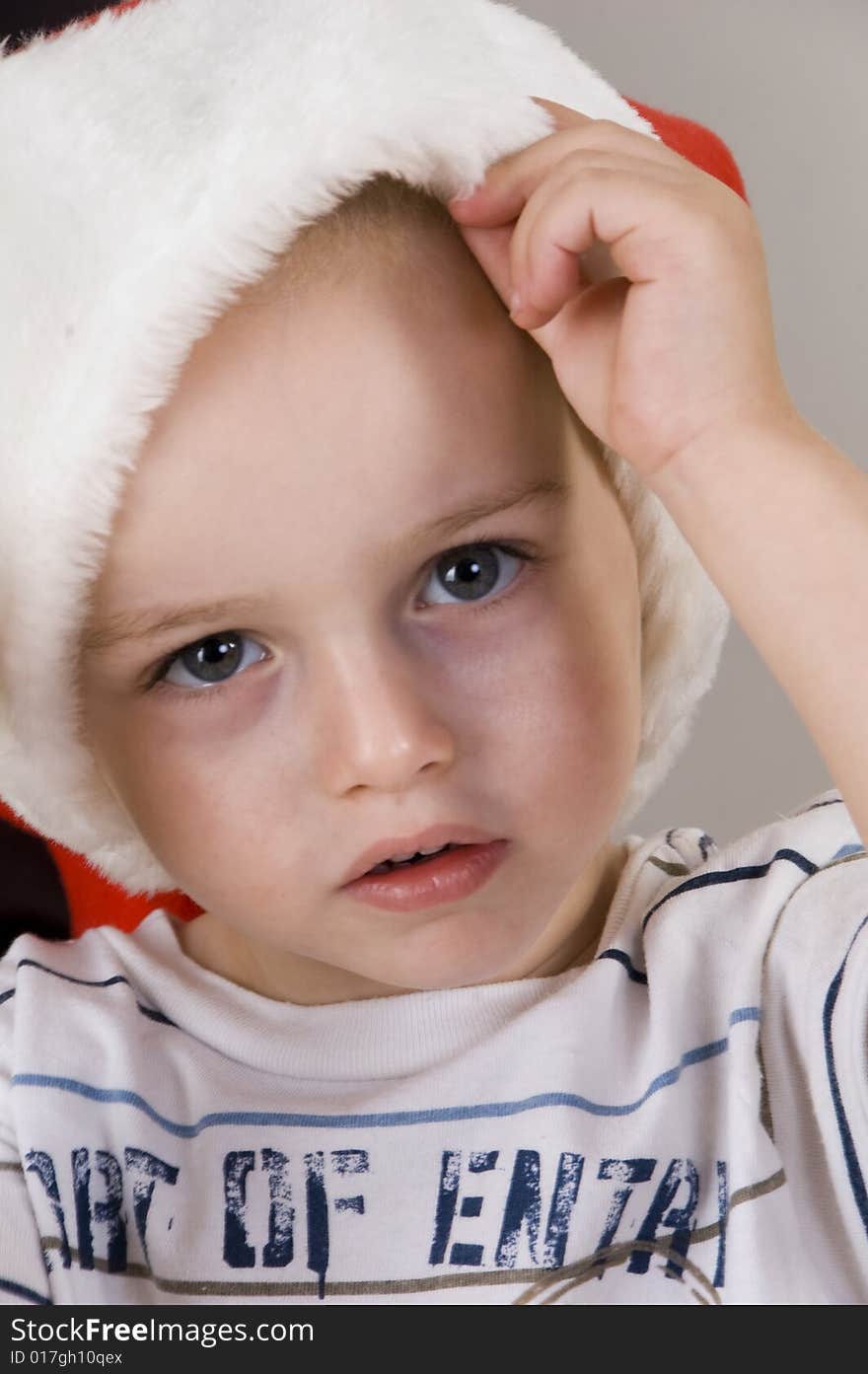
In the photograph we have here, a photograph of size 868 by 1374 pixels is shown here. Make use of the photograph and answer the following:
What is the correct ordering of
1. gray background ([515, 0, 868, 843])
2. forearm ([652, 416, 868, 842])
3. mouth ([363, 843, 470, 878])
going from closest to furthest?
forearm ([652, 416, 868, 842]) < mouth ([363, 843, 470, 878]) < gray background ([515, 0, 868, 843])

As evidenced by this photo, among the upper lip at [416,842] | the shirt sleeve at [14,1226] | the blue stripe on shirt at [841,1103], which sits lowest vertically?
the shirt sleeve at [14,1226]

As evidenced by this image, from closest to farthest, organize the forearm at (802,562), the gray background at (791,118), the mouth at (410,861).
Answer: the forearm at (802,562)
the mouth at (410,861)
the gray background at (791,118)

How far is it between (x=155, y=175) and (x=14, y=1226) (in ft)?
1.44

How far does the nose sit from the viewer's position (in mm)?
562

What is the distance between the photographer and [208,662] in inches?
23.8

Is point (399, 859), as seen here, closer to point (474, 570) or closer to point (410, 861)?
point (410, 861)

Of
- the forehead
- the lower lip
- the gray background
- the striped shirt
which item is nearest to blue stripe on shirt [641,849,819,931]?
the striped shirt

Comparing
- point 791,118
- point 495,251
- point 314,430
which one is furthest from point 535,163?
point 791,118

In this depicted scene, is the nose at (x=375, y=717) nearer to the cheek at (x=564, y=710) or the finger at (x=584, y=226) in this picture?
the cheek at (x=564, y=710)

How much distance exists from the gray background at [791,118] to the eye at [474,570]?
570 mm

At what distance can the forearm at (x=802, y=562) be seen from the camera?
515mm

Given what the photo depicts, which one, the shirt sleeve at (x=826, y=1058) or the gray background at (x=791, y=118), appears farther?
the gray background at (x=791, y=118)

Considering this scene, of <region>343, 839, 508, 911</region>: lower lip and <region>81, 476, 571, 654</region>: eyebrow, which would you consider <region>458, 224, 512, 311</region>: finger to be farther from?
<region>343, 839, 508, 911</region>: lower lip

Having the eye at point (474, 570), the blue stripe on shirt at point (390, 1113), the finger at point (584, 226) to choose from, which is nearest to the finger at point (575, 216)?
the finger at point (584, 226)
